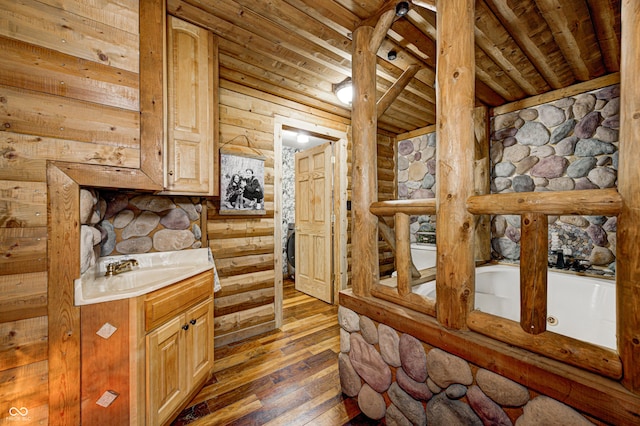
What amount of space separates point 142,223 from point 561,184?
405cm

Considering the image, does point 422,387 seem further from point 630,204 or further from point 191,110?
point 191,110

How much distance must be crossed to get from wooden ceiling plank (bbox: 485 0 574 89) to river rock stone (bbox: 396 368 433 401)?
8.05ft

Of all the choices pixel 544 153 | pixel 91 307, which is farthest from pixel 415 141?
pixel 91 307

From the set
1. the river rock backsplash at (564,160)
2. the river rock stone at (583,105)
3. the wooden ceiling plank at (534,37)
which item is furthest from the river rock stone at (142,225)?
the river rock stone at (583,105)

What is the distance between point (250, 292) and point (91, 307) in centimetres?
145

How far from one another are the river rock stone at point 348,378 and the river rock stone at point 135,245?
5.79 ft

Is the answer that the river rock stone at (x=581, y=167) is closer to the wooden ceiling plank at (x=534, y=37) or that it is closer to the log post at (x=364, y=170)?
the wooden ceiling plank at (x=534, y=37)

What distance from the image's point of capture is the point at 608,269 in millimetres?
2383

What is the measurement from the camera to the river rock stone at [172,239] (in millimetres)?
2078

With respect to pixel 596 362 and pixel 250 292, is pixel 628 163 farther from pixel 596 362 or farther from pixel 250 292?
pixel 250 292

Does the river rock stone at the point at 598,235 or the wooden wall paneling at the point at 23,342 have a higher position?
the river rock stone at the point at 598,235

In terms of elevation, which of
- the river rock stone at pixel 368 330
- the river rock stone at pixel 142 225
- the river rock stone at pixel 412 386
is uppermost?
the river rock stone at pixel 142 225

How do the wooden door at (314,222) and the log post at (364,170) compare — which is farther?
the wooden door at (314,222)

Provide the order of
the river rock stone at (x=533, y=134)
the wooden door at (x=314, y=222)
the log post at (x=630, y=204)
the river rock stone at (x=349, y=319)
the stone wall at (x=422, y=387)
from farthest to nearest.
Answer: the wooden door at (x=314, y=222) < the river rock stone at (x=533, y=134) < the river rock stone at (x=349, y=319) < the stone wall at (x=422, y=387) < the log post at (x=630, y=204)
